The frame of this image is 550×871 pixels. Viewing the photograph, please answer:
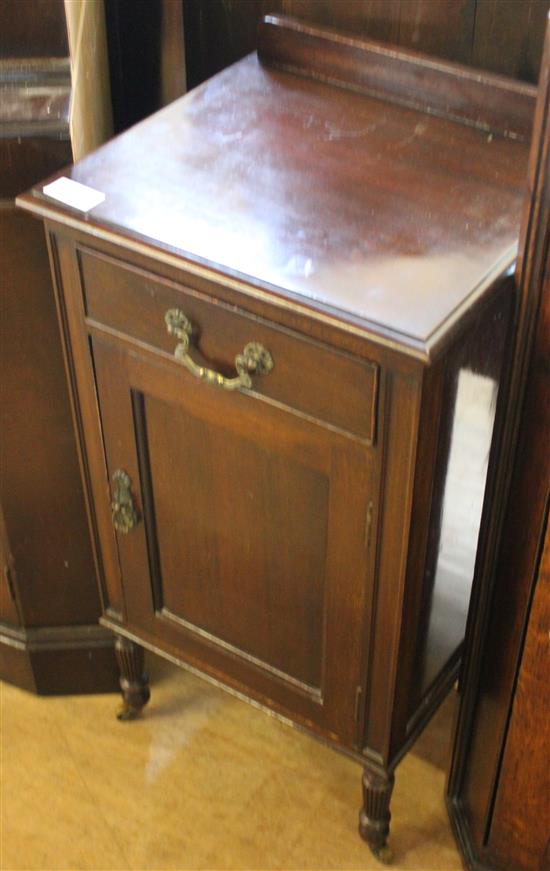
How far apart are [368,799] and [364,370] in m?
0.62

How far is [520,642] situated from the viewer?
42.4 inches

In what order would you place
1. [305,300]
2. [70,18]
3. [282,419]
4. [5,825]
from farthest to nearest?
[5,825]
[70,18]
[282,419]
[305,300]

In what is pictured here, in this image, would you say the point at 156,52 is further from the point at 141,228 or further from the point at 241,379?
the point at 241,379

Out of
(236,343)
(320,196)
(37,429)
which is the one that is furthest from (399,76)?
(37,429)

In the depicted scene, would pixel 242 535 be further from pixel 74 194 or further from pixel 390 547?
pixel 74 194

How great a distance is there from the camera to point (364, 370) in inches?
34.9

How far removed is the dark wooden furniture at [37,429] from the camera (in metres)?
1.10

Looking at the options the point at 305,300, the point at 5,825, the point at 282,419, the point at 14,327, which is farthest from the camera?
the point at 5,825

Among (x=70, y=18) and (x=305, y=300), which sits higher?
(x=70, y=18)

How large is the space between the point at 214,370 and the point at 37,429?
38cm

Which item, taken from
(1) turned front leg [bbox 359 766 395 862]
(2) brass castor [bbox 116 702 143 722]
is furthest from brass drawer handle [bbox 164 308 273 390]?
(2) brass castor [bbox 116 702 143 722]

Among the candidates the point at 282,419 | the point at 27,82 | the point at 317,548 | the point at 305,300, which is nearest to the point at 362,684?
the point at 317,548

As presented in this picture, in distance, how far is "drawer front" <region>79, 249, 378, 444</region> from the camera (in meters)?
0.91

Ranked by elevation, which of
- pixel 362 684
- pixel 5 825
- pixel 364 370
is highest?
pixel 364 370
